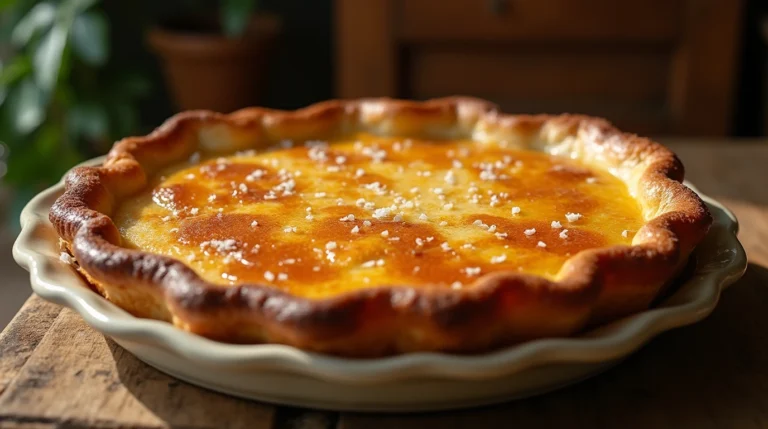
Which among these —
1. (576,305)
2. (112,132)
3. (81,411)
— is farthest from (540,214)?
(112,132)

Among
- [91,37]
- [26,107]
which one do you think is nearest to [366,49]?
[91,37]

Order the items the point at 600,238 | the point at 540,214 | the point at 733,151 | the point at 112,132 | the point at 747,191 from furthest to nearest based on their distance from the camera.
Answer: the point at 112,132 < the point at 733,151 < the point at 747,191 < the point at 540,214 < the point at 600,238

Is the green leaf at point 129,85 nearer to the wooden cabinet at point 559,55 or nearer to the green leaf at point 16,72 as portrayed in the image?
the green leaf at point 16,72

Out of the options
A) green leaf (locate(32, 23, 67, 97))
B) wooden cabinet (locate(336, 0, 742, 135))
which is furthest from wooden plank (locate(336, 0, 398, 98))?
green leaf (locate(32, 23, 67, 97))

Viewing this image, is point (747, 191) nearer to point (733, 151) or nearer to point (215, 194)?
point (733, 151)

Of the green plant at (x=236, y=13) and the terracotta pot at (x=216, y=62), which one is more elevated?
the green plant at (x=236, y=13)

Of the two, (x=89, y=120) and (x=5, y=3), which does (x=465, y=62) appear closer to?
(x=89, y=120)

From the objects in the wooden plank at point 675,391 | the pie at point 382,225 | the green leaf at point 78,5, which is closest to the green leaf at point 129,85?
the green leaf at point 78,5

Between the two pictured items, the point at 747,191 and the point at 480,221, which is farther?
the point at 747,191
